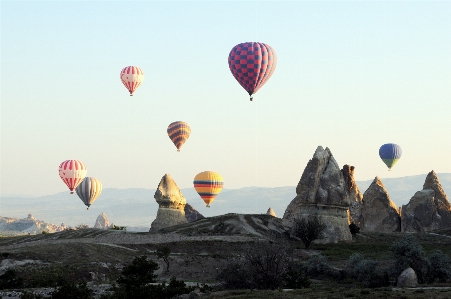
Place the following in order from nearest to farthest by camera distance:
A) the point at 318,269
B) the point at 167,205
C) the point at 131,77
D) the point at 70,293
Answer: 1. the point at 70,293
2. the point at 318,269
3. the point at 167,205
4. the point at 131,77

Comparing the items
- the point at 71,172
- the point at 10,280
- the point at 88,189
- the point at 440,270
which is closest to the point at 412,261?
the point at 440,270

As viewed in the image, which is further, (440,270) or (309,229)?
(309,229)

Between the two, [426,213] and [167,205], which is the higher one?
[426,213]

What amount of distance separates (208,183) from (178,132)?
11.3 m

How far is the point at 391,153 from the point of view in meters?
128

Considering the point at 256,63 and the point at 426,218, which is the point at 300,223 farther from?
the point at 426,218

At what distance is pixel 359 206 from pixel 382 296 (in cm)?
6857

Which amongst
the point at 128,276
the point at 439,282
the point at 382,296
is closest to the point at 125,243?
the point at 128,276

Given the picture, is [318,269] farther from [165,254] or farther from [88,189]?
[88,189]

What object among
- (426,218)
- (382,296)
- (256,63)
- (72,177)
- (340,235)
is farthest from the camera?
(72,177)

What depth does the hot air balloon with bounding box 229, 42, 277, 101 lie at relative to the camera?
93438mm

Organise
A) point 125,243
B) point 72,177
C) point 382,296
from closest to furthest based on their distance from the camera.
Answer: point 382,296 → point 125,243 → point 72,177

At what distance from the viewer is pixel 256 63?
9350 centimetres

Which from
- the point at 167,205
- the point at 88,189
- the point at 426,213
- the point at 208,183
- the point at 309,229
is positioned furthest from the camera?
the point at 88,189
